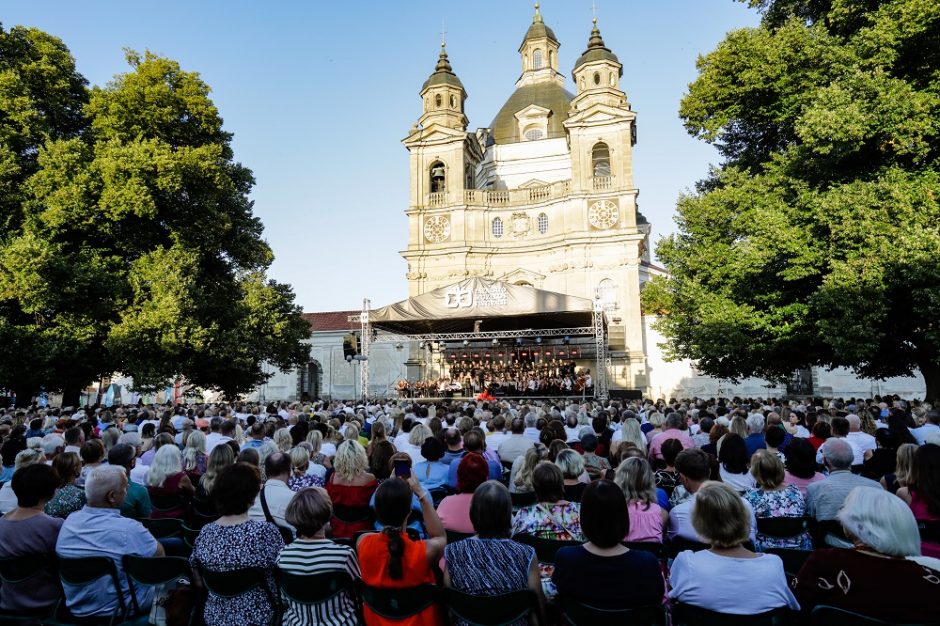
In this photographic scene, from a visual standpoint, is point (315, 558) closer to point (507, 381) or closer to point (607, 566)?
point (607, 566)

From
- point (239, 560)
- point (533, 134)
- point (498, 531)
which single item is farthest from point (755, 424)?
point (533, 134)

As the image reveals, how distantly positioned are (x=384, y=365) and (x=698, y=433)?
105ft

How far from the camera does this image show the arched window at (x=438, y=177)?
123 feet

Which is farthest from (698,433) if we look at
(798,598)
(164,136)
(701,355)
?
(164,136)

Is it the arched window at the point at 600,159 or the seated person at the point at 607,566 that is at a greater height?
the arched window at the point at 600,159

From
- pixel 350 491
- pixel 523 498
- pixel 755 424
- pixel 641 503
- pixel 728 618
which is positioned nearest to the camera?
pixel 728 618

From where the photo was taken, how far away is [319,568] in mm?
3402

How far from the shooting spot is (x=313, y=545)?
346 cm

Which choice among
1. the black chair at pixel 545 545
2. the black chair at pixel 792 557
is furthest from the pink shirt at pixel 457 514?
the black chair at pixel 792 557

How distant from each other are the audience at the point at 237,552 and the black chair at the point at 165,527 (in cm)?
172

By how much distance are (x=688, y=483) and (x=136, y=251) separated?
21848mm

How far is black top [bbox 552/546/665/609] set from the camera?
3.08 metres

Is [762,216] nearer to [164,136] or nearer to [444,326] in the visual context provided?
[444,326]

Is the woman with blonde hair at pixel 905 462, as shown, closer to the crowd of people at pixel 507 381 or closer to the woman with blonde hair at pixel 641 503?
the woman with blonde hair at pixel 641 503
